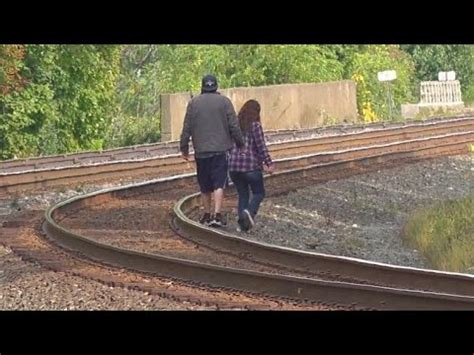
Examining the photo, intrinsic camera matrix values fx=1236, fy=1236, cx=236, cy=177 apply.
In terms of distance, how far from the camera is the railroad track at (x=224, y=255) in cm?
890

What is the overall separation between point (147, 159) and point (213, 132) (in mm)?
8982

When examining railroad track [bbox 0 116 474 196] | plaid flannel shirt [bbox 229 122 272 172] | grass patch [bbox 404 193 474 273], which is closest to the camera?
grass patch [bbox 404 193 474 273]

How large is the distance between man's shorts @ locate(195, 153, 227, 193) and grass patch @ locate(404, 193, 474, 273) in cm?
229

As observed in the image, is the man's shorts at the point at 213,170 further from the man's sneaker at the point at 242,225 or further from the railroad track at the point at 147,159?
the railroad track at the point at 147,159

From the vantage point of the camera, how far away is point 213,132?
1364cm

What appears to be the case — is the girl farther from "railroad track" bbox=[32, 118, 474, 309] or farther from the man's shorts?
"railroad track" bbox=[32, 118, 474, 309]

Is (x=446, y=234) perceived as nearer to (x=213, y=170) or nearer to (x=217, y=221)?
(x=217, y=221)

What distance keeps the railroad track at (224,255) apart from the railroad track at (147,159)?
6.75ft

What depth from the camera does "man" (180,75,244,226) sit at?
1363 cm

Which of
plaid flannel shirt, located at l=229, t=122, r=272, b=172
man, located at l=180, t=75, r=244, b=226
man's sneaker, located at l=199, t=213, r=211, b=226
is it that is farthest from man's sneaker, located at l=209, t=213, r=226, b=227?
plaid flannel shirt, located at l=229, t=122, r=272, b=172

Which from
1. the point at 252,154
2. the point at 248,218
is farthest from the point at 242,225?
the point at 252,154
